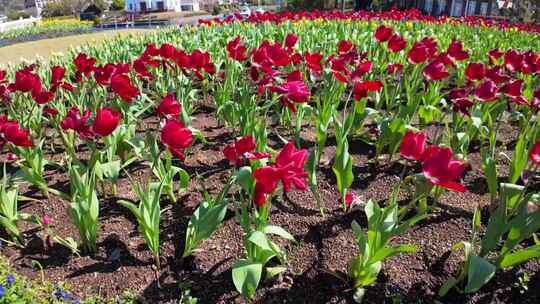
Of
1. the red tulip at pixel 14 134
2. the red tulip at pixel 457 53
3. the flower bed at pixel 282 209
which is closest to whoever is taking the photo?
the flower bed at pixel 282 209

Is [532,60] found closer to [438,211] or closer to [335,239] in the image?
[438,211]

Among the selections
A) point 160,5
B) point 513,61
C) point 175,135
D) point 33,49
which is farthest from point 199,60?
point 160,5

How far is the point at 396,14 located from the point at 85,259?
9.08 metres

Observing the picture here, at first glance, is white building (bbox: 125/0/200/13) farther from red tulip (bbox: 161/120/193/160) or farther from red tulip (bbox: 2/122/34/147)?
red tulip (bbox: 161/120/193/160)

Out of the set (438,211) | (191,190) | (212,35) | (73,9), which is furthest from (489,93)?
(73,9)

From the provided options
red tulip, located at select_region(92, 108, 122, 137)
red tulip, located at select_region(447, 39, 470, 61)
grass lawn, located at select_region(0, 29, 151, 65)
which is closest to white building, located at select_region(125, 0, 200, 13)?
grass lawn, located at select_region(0, 29, 151, 65)

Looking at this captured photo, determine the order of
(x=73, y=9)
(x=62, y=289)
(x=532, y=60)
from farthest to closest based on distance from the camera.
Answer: (x=73, y=9) < (x=532, y=60) < (x=62, y=289)

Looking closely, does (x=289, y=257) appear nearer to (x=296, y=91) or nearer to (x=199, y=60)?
(x=296, y=91)

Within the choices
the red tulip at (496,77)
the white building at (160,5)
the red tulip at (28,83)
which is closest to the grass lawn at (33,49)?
the red tulip at (28,83)

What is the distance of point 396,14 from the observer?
30.8 feet

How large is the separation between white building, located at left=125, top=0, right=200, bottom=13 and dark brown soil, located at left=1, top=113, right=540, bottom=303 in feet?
334

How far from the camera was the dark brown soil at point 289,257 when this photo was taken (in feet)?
6.35

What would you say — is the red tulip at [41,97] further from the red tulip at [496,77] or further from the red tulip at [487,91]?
the red tulip at [496,77]

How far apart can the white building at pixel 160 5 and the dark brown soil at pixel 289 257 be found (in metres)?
102
